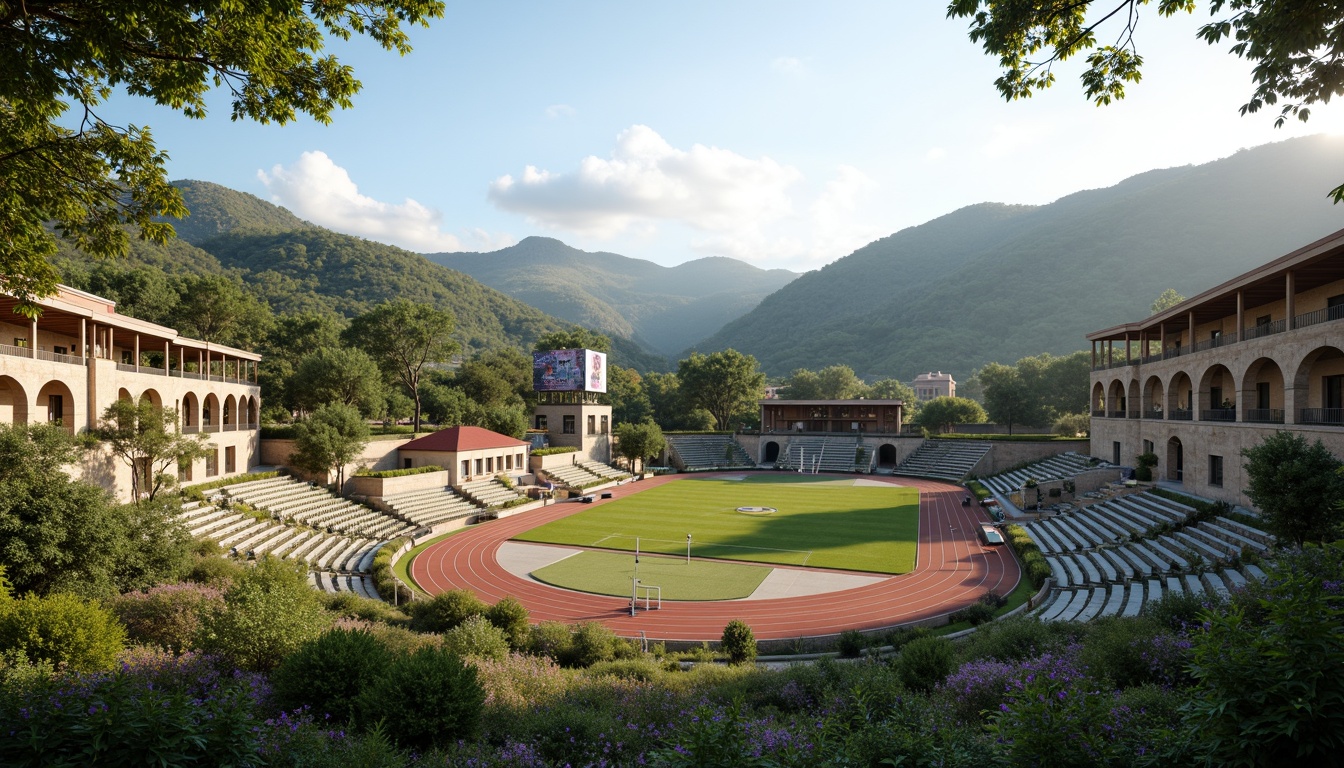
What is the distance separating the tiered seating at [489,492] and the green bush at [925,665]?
33.1m

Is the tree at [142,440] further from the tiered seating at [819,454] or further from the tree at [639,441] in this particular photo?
the tiered seating at [819,454]

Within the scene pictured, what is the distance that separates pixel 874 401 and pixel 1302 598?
222 ft

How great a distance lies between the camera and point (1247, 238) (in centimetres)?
14638

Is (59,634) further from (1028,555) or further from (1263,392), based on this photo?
(1263,392)

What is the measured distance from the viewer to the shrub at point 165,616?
13594mm

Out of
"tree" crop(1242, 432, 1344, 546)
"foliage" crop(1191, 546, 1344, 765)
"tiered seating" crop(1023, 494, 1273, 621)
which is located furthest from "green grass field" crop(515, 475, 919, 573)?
"foliage" crop(1191, 546, 1344, 765)

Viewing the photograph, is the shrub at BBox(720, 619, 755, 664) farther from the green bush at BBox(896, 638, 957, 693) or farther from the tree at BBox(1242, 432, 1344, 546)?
the tree at BBox(1242, 432, 1344, 546)

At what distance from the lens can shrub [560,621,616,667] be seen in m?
17.0

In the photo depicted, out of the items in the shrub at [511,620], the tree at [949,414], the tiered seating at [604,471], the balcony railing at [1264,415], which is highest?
the balcony railing at [1264,415]

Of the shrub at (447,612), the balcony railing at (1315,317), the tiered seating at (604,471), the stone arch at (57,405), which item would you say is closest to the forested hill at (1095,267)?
the tiered seating at (604,471)

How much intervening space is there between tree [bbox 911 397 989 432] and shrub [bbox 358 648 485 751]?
77245 mm

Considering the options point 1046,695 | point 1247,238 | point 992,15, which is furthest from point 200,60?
point 1247,238

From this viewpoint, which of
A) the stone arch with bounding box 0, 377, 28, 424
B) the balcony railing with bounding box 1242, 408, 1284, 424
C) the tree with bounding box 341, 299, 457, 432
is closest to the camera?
the stone arch with bounding box 0, 377, 28, 424

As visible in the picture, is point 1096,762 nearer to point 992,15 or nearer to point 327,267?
point 992,15
